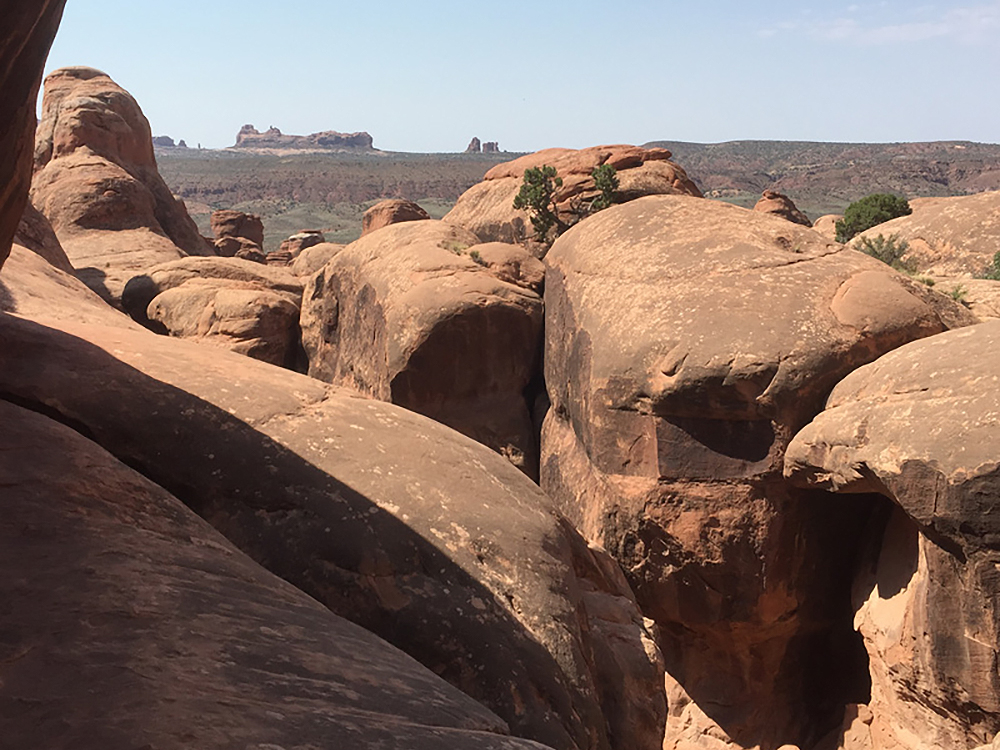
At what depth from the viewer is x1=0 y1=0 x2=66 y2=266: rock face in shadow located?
272 centimetres

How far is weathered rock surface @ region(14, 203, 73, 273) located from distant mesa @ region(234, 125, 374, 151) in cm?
13271

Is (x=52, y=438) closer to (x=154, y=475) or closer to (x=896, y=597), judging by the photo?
(x=154, y=475)

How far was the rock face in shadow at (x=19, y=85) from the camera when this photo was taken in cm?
272

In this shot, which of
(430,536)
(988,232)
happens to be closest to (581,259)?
(430,536)

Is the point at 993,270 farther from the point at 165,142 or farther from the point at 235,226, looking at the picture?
the point at 165,142

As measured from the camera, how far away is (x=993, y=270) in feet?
52.1

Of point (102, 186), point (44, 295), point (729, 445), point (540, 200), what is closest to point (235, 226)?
point (102, 186)

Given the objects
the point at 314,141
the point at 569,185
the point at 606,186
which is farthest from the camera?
the point at 314,141

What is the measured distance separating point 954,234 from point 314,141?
452 feet

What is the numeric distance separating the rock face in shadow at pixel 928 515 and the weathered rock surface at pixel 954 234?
11861 mm

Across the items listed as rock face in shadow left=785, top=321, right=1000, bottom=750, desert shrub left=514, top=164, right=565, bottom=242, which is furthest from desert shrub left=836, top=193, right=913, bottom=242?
rock face in shadow left=785, top=321, right=1000, bottom=750

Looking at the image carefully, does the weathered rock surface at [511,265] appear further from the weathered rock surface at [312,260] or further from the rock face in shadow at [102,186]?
the weathered rock surface at [312,260]

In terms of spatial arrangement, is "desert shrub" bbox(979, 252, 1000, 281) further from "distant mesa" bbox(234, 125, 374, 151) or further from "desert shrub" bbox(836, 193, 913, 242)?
"distant mesa" bbox(234, 125, 374, 151)

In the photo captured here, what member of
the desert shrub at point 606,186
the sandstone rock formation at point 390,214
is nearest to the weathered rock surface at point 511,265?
the desert shrub at point 606,186
